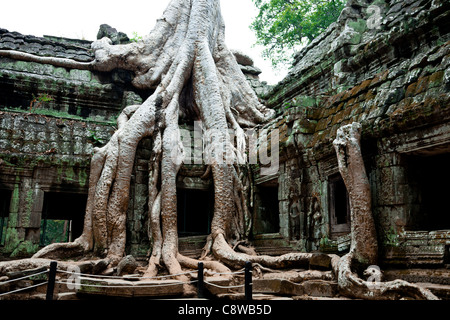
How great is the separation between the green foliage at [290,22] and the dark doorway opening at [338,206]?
11.0m

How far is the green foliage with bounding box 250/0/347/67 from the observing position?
52.5 ft

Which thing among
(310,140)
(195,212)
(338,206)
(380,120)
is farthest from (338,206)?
(195,212)

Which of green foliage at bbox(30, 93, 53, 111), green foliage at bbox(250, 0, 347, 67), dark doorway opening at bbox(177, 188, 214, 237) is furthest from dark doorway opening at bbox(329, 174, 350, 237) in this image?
green foliage at bbox(250, 0, 347, 67)

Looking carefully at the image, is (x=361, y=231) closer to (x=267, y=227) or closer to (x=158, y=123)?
(x=267, y=227)

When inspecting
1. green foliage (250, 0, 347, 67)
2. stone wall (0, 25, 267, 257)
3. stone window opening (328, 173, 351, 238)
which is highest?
green foliage (250, 0, 347, 67)

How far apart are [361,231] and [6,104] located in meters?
6.82

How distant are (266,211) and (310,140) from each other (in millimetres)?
2080

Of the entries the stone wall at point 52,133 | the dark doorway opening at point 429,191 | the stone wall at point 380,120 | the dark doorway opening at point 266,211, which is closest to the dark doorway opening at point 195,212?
the stone wall at point 52,133

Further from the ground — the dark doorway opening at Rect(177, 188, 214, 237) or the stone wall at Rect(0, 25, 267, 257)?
the stone wall at Rect(0, 25, 267, 257)

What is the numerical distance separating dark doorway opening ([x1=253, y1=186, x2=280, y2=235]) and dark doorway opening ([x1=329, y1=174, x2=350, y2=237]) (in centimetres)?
185

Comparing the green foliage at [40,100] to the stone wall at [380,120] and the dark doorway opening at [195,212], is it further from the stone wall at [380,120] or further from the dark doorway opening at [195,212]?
the stone wall at [380,120]

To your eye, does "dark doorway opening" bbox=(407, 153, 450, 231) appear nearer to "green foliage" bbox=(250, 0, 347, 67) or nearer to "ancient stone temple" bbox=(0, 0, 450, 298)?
"ancient stone temple" bbox=(0, 0, 450, 298)

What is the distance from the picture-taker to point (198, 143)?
27.3 ft
